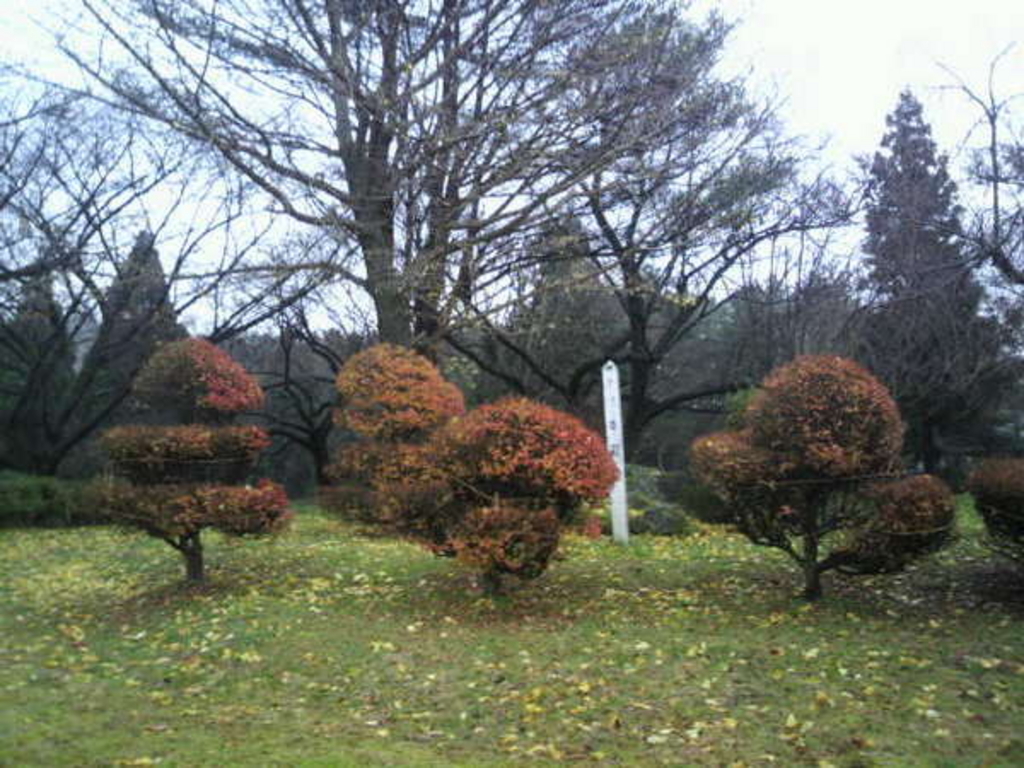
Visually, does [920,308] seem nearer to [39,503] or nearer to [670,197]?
[670,197]

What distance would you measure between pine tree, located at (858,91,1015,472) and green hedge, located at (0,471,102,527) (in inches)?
498

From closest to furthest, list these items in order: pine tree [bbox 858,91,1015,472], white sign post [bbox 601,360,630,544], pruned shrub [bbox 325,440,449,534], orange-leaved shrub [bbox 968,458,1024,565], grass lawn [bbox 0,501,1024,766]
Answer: grass lawn [bbox 0,501,1024,766] → orange-leaved shrub [bbox 968,458,1024,565] → pruned shrub [bbox 325,440,449,534] → white sign post [bbox 601,360,630,544] → pine tree [bbox 858,91,1015,472]

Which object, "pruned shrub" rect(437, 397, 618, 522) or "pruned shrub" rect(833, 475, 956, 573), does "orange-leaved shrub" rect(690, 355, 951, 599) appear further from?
"pruned shrub" rect(437, 397, 618, 522)

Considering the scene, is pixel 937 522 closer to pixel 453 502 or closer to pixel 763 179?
pixel 453 502

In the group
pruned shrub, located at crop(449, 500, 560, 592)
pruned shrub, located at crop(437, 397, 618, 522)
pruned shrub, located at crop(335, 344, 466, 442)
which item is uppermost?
pruned shrub, located at crop(335, 344, 466, 442)

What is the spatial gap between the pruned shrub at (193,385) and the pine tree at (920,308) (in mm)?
7331

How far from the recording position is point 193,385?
819 cm

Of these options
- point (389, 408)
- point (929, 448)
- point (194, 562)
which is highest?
point (389, 408)

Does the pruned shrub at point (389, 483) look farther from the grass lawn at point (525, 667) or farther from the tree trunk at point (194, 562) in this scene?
the tree trunk at point (194, 562)

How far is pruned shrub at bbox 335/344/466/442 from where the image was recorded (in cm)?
1006

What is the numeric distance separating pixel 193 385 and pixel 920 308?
11.9 m

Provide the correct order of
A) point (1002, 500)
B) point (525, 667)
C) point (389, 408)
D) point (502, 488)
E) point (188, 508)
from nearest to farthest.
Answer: point (525, 667) < point (1002, 500) < point (502, 488) < point (188, 508) < point (389, 408)

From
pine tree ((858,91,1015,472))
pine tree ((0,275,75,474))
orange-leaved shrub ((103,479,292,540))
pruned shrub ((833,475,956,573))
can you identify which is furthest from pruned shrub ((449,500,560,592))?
pine tree ((0,275,75,474))

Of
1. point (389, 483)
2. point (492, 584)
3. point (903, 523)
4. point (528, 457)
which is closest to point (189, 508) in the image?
point (389, 483)
